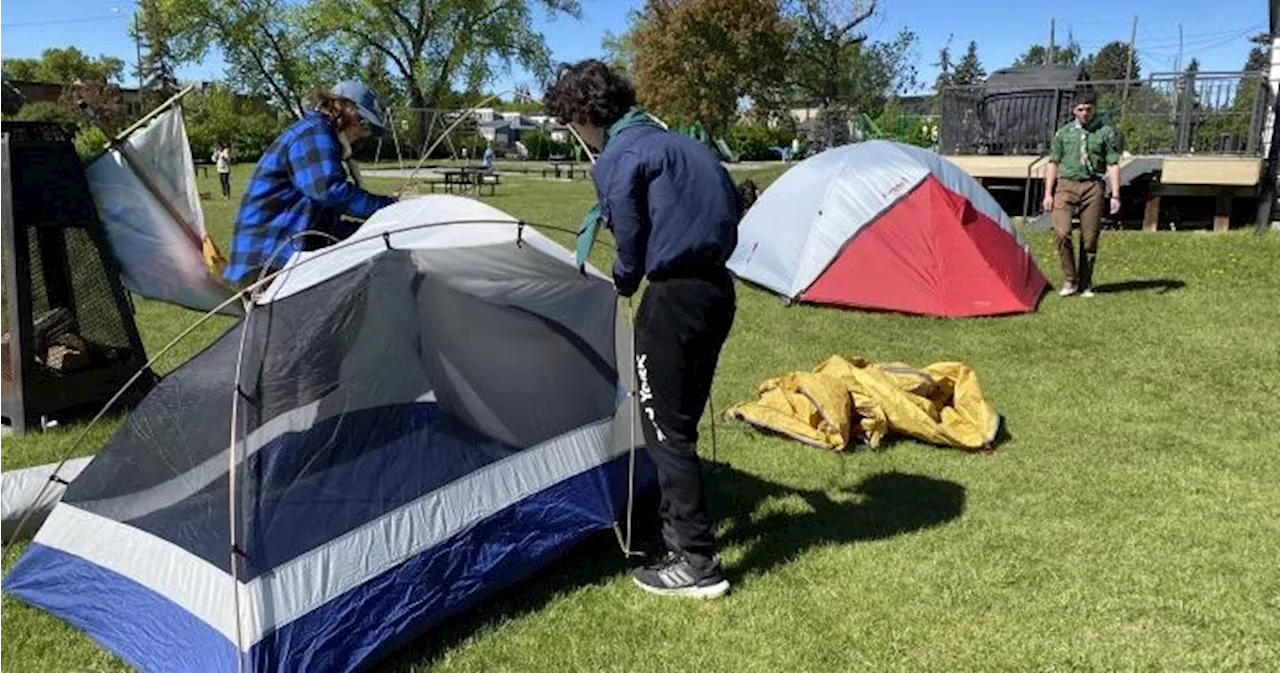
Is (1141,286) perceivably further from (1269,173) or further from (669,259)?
(669,259)

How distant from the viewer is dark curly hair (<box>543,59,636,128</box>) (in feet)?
11.1

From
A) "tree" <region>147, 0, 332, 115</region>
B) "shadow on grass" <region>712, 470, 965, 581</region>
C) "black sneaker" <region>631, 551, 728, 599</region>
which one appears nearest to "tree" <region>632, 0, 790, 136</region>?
"tree" <region>147, 0, 332, 115</region>

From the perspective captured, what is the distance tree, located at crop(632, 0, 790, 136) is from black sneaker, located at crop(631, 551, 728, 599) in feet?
98.7

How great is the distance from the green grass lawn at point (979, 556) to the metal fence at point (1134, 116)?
7.14 m

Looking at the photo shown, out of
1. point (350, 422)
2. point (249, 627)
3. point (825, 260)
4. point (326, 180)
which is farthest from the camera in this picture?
point (825, 260)

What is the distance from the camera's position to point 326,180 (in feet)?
13.5

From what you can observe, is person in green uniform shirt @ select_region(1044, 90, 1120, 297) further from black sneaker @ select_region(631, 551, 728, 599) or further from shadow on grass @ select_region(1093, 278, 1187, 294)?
black sneaker @ select_region(631, 551, 728, 599)

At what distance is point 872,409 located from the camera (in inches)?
210

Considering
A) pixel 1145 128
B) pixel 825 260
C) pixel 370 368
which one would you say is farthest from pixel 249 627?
pixel 1145 128

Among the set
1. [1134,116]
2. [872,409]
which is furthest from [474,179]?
[872,409]

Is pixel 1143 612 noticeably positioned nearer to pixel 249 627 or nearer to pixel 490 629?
pixel 490 629

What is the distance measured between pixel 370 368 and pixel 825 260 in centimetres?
590

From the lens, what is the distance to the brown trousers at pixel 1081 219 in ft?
28.9

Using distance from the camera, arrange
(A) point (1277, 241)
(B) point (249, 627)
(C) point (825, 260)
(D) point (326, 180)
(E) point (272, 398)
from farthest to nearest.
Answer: (A) point (1277, 241) < (C) point (825, 260) < (D) point (326, 180) < (E) point (272, 398) < (B) point (249, 627)
